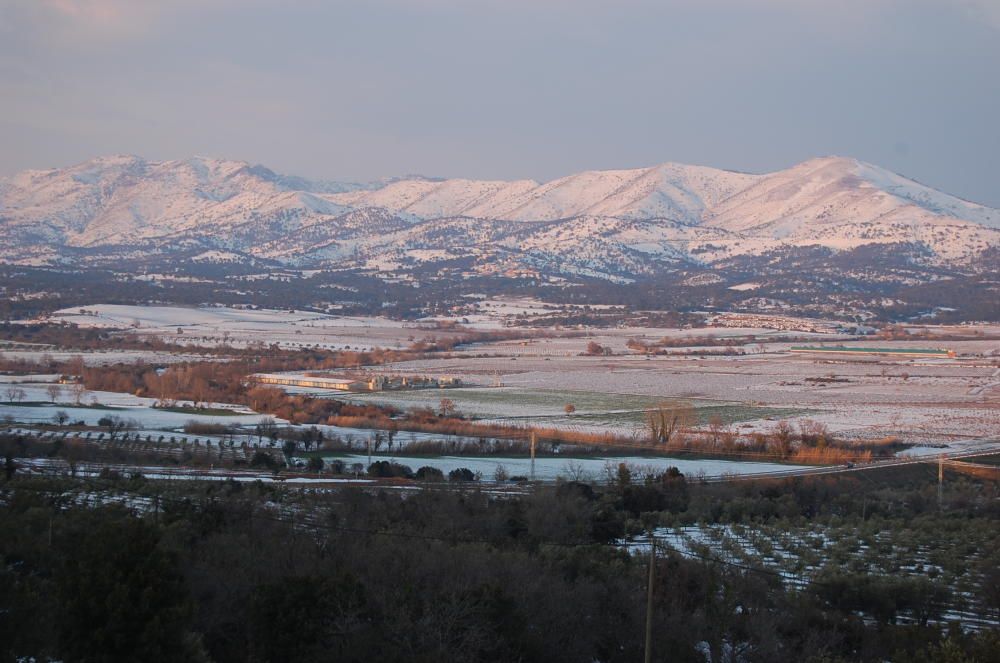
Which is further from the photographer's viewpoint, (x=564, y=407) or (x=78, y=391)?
(x=78, y=391)

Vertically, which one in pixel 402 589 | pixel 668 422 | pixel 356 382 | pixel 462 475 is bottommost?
pixel 462 475

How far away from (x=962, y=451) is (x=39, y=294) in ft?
305

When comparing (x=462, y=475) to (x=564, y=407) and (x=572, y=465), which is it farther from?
(x=564, y=407)

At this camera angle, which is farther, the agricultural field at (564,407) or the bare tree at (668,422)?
the agricultural field at (564,407)

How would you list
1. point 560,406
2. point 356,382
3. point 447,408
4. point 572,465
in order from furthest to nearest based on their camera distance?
1. point 356,382
2. point 560,406
3. point 447,408
4. point 572,465

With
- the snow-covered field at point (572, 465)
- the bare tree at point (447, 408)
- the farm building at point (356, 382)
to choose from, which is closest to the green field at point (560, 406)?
the bare tree at point (447, 408)

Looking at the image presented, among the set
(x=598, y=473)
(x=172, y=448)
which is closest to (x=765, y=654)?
(x=598, y=473)

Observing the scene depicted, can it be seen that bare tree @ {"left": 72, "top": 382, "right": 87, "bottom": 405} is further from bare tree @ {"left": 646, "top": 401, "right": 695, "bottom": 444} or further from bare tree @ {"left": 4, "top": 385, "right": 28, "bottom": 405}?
bare tree @ {"left": 646, "top": 401, "right": 695, "bottom": 444}

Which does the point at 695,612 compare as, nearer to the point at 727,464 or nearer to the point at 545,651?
the point at 545,651

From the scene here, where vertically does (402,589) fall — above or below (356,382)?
below

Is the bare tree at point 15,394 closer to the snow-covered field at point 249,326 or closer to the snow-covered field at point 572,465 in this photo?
the snow-covered field at point 572,465

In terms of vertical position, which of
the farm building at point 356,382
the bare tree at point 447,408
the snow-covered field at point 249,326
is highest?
the snow-covered field at point 249,326

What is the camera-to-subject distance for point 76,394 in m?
45.3

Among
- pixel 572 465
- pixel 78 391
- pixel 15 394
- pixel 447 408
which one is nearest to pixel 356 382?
pixel 447 408
